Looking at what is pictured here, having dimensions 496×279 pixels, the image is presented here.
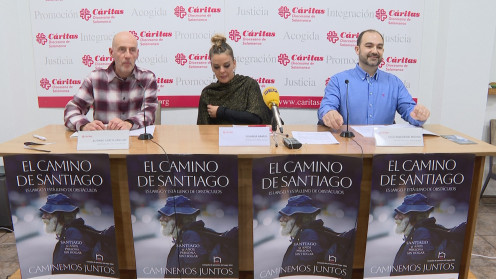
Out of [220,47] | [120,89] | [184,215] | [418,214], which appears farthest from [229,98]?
[418,214]

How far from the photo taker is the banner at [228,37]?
124 inches

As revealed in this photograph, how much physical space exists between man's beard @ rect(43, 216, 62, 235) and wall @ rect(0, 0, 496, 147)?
1814 mm

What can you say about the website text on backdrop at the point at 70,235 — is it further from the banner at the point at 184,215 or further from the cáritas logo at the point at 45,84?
the cáritas logo at the point at 45,84

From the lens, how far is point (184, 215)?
1.61 metres

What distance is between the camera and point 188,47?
319 centimetres

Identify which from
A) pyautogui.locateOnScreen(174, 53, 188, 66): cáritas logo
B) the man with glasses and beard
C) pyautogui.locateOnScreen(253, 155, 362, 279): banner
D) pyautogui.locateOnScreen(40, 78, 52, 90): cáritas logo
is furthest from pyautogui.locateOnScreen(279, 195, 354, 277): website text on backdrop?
pyautogui.locateOnScreen(40, 78, 52, 90): cáritas logo

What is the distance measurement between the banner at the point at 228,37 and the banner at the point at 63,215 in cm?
178

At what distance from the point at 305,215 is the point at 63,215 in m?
1.01

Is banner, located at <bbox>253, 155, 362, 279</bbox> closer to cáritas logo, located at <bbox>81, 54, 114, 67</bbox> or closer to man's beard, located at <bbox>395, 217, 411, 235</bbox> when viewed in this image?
man's beard, located at <bbox>395, 217, 411, 235</bbox>

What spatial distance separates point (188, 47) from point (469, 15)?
229 cm

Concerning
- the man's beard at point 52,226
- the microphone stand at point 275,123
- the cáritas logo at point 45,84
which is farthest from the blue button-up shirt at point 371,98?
the cáritas logo at point 45,84

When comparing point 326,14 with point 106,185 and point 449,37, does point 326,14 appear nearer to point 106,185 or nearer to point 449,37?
point 449,37

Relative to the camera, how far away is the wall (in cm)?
313

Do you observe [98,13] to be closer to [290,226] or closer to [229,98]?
[229,98]
